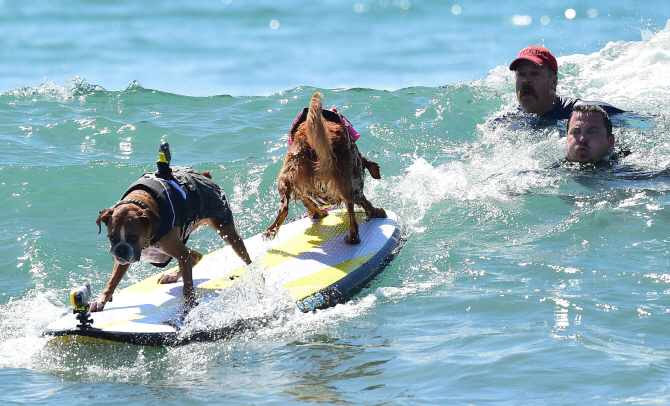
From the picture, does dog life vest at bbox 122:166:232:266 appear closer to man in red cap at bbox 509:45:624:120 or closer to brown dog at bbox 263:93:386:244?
brown dog at bbox 263:93:386:244

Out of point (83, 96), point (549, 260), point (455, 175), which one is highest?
point (83, 96)

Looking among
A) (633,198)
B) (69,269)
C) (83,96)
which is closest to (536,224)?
(633,198)

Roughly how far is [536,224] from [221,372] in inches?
164

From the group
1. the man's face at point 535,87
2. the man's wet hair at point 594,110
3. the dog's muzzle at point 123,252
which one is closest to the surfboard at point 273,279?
the dog's muzzle at point 123,252

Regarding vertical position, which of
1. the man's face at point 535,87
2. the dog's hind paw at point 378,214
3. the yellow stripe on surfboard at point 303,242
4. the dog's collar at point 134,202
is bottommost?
the yellow stripe on surfboard at point 303,242

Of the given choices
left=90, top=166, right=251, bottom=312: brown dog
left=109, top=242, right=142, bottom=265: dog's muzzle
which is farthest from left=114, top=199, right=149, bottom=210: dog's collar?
left=109, top=242, right=142, bottom=265: dog's muzzle

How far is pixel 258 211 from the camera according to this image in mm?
8312

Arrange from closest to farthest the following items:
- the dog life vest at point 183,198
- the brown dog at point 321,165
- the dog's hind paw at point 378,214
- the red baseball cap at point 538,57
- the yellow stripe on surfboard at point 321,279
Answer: the dog life vest at point 183,198
the yellow stripe on surfboard at point 321,279
the brown dog at point 321,165
the dog's hind paw at point 378,214
the red baseball cap at point 538,57

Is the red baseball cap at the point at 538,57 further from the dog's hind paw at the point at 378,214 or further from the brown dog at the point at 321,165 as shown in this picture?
the brown dog at the point at 321,165

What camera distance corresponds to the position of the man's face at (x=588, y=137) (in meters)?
7.94

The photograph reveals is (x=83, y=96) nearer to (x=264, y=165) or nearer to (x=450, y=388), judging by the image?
(x=264, y=165)

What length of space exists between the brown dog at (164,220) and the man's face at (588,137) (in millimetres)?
4535

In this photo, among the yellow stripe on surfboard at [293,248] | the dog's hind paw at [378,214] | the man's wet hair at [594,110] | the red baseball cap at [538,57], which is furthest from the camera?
the red baseball cap at [538,57]

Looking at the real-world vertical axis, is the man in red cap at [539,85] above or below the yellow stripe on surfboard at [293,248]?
above
